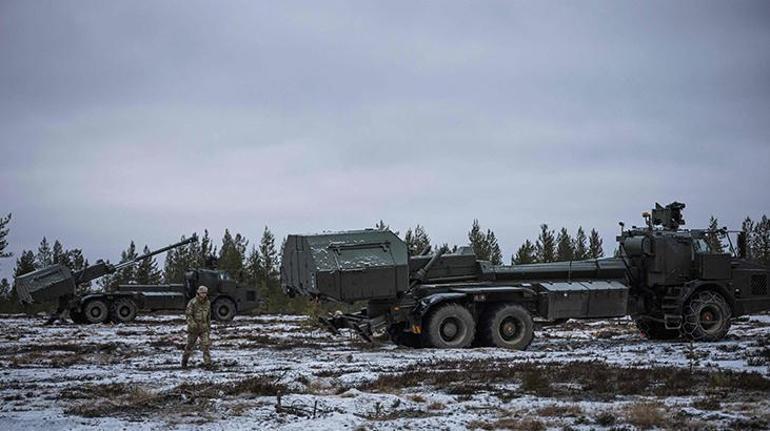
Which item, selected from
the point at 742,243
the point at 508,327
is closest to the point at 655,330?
the point at 742,243

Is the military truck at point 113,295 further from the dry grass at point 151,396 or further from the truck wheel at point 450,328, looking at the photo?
the dry grass at point 151,396

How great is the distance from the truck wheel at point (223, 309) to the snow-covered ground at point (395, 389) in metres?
16.1

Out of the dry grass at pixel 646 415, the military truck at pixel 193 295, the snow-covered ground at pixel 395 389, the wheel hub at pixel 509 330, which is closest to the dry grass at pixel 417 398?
the snow-covered ground at pixel 395 389

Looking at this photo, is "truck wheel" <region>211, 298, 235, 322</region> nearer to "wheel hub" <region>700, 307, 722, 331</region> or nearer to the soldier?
the soldier

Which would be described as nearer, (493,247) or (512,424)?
(512,424)

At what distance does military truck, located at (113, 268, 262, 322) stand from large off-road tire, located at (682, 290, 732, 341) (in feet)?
68.7

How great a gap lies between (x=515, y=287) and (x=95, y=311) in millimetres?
21647

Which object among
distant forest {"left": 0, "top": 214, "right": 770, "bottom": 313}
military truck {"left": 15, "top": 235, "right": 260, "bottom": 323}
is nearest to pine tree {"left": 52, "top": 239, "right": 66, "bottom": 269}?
distant forest {"left": 0, "top": 214, "right": 770, "bottom": 313}

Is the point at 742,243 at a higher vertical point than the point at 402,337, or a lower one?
higher

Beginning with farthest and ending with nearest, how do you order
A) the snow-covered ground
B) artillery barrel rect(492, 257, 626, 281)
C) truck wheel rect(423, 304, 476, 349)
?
artillery barrel rect(492, 257, 626, 281) < truck wheel rect(423, 304, 476, 349) < the snow-covered ground

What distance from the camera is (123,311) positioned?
110ft

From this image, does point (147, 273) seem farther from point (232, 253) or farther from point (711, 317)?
point (711, 317)

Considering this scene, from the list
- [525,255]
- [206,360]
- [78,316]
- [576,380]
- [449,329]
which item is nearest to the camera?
[576,380]

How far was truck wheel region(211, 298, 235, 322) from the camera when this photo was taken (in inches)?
1351
